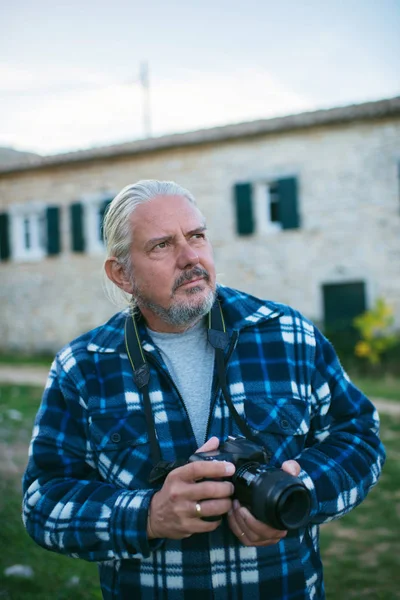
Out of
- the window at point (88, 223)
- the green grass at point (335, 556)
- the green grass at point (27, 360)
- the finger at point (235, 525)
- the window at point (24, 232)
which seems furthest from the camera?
the window at point (24, 232)

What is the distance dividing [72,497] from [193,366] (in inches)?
22.8

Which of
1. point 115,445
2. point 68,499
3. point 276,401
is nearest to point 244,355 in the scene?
point 276,401

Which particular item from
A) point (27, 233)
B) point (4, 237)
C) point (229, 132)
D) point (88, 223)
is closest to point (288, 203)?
point (229, 132)

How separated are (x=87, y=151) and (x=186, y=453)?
1356cm

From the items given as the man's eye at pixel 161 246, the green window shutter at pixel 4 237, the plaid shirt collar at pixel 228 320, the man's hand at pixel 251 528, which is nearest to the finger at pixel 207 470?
the man's hand at pixel 251 528

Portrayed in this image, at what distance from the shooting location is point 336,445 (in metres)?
1.76

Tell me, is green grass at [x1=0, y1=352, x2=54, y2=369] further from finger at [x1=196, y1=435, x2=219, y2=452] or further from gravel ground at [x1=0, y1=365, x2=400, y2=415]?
finger at [x1=196, y1=435, x2=219, y2=452]

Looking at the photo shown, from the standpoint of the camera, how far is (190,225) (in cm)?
192

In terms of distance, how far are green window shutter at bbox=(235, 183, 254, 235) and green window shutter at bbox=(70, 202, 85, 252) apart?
447 centimetres


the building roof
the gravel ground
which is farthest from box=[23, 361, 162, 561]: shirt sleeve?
the building roof

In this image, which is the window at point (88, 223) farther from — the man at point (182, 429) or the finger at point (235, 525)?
the finger at point (235, 525)

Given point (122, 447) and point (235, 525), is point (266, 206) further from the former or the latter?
point (235, 525)

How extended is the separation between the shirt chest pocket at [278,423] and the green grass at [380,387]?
7.60 m

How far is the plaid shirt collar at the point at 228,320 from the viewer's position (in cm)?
182
